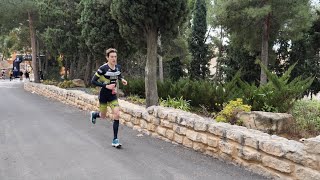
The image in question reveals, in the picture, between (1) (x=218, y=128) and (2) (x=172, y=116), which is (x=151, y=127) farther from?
(1) (x=218, y=128)

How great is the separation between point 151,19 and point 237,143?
540 centimetres

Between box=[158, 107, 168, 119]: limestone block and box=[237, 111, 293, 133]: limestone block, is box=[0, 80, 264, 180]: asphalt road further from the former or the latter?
box=[237, 111, 293, 133]: limestone block

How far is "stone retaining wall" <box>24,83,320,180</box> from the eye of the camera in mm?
4266

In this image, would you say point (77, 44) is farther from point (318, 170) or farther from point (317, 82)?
point (318, 170)

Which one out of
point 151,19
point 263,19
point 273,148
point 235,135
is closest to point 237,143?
point 235,135

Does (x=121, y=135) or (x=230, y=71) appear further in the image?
(x=230, y=71)

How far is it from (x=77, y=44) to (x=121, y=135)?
17.0 m

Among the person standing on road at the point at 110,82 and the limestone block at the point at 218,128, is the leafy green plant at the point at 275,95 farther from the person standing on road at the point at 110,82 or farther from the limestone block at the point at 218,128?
the person standing on road at the point at 110,82

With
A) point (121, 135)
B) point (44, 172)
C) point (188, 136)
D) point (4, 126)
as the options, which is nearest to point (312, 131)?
point (188, 136)

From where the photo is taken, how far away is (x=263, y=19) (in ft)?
69.1

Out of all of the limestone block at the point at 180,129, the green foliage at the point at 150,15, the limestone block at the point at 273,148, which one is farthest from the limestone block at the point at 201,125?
the green foliage at the point at 150,15

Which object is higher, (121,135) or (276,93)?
(276,93)

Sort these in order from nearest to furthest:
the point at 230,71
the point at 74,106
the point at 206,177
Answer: the point at 206,177, the point at 74,106, the point at 230,71

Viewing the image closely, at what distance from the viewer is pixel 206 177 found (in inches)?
193
